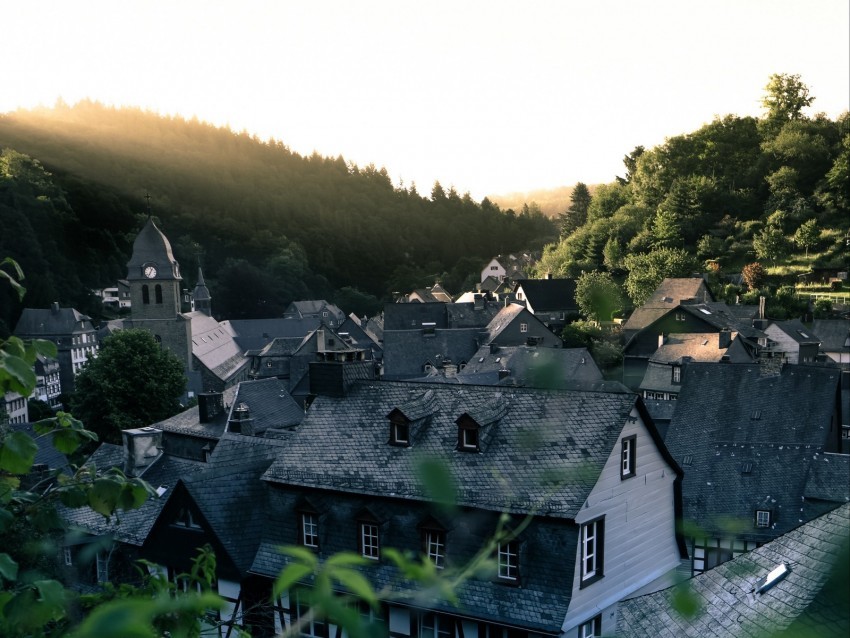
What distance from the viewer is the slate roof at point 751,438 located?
63.6ft

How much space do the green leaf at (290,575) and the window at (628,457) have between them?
13.4m

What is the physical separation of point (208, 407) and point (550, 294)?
3838 cm

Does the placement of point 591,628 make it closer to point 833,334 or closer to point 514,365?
point 514,365

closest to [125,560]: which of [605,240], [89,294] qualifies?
[605,240]

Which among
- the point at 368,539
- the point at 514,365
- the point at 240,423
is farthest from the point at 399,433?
the point at 514,365

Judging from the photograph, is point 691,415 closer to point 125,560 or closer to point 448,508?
point 125,560

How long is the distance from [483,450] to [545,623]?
130 inches

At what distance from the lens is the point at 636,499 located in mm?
14547

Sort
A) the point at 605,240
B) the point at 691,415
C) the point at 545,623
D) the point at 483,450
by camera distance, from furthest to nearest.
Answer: the point at 605,240 → the point at 691,415 → the point at 483,450 → the point at 545,623

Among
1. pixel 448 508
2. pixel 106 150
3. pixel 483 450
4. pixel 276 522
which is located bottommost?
pixel 276 522

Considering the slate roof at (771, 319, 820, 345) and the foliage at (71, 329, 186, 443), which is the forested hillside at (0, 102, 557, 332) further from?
the slate roof at (771, 319, 820, 345)

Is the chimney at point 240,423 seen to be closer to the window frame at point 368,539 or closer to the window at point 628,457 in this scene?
the window frame at point 368,539

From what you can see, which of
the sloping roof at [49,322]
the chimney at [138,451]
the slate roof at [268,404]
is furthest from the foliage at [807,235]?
the sloping roof at [49,322]

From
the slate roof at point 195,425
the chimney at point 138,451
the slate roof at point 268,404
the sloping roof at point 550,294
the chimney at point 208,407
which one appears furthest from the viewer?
the sloping roof at point 550,294
